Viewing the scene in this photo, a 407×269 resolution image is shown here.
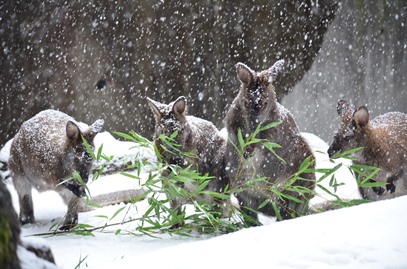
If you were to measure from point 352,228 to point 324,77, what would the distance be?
7.15m

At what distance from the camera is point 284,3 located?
805 cm

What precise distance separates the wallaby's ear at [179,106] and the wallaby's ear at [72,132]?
0.84m

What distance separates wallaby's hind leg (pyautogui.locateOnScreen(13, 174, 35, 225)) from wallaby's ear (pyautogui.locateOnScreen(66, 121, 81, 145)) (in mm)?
719

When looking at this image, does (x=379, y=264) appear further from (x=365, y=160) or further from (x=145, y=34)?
(x=145, y=34)

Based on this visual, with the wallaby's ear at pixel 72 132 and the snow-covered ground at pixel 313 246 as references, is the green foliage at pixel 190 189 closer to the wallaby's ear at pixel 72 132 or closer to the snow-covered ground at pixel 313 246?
the wallaby's ear at pixel 72 132

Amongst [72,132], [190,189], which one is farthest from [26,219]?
[190,189]

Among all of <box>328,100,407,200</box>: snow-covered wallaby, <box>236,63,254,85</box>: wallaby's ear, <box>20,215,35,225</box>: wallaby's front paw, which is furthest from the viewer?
<box>20,215,35,225</box>: wallaby's front paw

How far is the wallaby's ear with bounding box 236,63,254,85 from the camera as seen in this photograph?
3.76 m

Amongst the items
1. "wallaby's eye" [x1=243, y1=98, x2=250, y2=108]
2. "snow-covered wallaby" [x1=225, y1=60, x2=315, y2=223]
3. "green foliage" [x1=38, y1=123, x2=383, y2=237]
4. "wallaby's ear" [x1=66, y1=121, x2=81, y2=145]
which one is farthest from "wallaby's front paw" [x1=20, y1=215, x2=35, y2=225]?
"wallaby's eye" [x1=243, y1=98, x2=250, y2=108]

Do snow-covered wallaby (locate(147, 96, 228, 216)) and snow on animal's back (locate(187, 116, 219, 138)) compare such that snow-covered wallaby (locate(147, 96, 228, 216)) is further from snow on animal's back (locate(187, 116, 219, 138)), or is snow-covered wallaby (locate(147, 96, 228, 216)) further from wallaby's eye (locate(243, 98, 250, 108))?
wallaby's eye (locate(243, 98, 250, 108))

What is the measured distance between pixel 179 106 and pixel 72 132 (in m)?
0.91

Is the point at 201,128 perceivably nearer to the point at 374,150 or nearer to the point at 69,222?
the point at 69,222

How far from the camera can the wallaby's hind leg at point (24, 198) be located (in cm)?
463

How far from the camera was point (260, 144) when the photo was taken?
3959 mm
